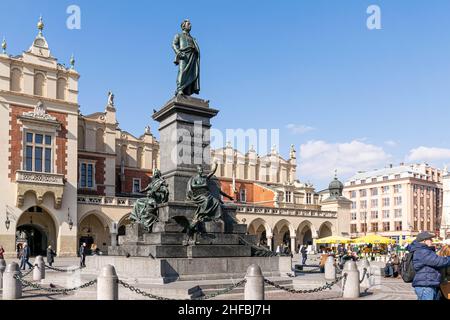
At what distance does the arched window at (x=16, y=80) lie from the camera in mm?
38503

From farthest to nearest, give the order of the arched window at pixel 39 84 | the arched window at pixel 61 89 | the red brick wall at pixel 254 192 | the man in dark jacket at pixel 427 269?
the red brick wall at pixel 254 192 < the arched window at pixel 61 89 < the arched window at pixel 39 84 < the man in dark jacket at pixel 427 269

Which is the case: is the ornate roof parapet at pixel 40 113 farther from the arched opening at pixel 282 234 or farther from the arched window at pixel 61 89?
the arched opening at pixel 282 234

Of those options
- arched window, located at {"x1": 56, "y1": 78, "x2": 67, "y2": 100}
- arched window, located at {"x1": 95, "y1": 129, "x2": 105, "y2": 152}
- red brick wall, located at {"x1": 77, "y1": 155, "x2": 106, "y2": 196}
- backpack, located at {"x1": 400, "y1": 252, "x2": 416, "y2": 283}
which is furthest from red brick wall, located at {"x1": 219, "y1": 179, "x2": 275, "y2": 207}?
backpack, located at {"x1": 400, "y1": 252, "x2": 416, "y2": 283}

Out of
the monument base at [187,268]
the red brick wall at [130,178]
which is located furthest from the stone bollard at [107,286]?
the red brick wall at [130,178]

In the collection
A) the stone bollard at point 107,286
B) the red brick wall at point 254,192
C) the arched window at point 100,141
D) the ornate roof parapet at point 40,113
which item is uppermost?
the ornate roof parapet at point 40,113

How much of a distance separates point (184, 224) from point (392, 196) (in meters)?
77.4

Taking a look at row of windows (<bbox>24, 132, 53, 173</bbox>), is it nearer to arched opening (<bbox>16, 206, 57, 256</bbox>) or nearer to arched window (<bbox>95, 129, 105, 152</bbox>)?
arched opening (<bbox>16, 206, 57, 256</bbox>)

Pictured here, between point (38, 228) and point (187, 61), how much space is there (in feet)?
90.4

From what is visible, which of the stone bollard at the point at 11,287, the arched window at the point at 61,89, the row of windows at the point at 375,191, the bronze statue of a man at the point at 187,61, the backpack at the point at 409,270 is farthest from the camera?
the row of windows at the point at 375,191

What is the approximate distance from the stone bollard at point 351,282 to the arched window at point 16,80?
32.3 m

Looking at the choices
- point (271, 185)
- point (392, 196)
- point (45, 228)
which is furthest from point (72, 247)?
point (392, 196)

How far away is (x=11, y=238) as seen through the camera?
120 feet
